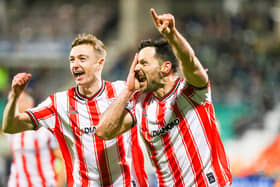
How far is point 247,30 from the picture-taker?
19328 millimetres

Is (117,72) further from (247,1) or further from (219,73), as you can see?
(247,1)

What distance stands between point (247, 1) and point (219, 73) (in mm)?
7469

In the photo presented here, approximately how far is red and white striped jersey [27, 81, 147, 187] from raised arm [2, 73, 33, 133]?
4.1 inches

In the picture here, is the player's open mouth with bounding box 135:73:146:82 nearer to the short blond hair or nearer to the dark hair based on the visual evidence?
the dark hair

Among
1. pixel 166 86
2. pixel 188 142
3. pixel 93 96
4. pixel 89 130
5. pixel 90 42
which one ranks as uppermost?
pixel 90 42

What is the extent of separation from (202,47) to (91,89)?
12.6m

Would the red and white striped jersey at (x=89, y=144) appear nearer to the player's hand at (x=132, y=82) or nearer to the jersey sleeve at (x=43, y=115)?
the jersey sleeve at (x=43, y=115)

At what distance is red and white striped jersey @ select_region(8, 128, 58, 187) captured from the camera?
7051mm

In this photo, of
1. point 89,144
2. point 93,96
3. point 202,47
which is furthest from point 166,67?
point 202,47

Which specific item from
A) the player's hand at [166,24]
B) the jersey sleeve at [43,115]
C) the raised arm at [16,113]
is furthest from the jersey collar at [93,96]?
the player's hand at [166,24]

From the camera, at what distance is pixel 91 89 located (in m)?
5.54

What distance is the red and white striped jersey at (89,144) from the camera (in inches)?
211

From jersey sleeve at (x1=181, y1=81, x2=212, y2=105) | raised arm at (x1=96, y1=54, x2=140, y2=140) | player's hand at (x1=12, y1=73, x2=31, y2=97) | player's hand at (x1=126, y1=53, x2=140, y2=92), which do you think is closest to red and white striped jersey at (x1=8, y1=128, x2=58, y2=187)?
player's hand at (x1=12, y1=73, x2=31, y2=97)

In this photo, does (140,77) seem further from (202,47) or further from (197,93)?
(202,47)
